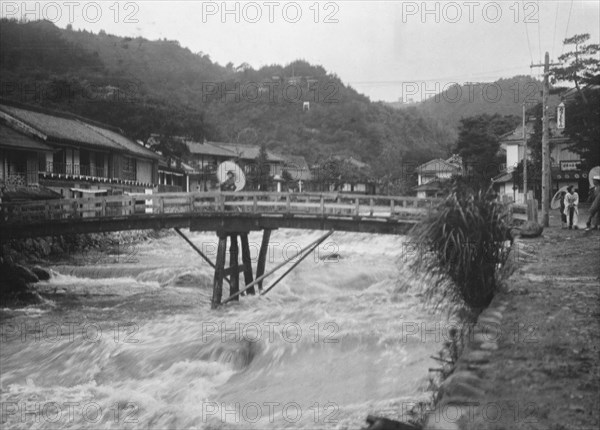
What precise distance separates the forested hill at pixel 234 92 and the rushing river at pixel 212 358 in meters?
30.9

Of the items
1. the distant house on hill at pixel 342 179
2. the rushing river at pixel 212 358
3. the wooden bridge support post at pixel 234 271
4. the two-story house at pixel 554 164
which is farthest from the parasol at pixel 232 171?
the distant house on hill at pixel 342 179

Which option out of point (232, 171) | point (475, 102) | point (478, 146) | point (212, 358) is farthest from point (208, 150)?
point (475, 102)

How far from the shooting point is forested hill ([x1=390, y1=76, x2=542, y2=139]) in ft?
254

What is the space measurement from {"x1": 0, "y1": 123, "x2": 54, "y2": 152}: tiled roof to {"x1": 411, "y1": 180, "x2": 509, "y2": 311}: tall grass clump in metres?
23.2

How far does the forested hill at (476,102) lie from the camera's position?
77.5 metres

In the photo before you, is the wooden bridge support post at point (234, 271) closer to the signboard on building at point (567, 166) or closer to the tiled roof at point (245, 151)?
the signboard on building at point (567, 166)

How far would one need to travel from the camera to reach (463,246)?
889 cm

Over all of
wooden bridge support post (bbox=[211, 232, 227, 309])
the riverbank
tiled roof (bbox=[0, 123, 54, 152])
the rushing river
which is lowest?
the rushing river

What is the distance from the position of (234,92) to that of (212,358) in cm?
8614

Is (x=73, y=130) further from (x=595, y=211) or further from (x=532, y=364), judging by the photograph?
(x=532, y=364)

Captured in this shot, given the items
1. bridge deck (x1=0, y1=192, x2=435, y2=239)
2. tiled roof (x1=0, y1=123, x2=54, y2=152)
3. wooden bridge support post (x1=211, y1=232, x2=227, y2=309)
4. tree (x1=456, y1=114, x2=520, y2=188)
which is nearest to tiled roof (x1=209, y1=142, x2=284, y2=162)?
tree (x1=456, y1=114, x2=520, y2=188)

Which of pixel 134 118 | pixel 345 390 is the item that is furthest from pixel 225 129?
pixel 345 390

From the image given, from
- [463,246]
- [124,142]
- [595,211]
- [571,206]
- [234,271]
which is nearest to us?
[463,246]

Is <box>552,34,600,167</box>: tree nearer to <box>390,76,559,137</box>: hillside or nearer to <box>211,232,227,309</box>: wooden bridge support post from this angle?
<box>211,232,227,309</box>: wooden bridge support post
